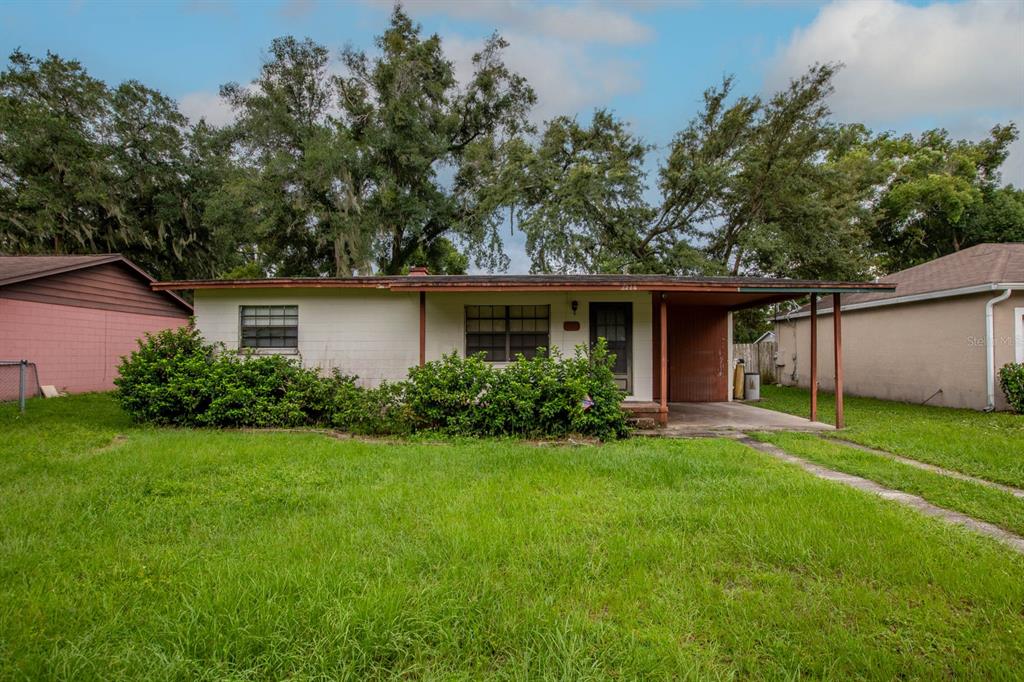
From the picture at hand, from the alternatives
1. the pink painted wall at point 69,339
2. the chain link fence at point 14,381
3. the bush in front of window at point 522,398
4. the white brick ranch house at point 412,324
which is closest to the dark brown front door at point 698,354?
the white brick ranch house at point 412,324

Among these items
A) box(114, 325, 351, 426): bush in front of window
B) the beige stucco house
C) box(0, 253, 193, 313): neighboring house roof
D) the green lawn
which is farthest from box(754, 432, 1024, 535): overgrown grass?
box(0, 253, 193, 313): neighboring house roof

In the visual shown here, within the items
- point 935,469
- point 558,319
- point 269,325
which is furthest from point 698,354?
point 269,325

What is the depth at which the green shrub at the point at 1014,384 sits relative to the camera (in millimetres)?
8516

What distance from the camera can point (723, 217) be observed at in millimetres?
17594

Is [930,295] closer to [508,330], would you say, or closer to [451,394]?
[508,330]

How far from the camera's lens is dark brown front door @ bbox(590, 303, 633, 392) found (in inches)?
345

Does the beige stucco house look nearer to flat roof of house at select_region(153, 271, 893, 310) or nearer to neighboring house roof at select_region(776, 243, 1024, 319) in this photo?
neighboring house roof at select_region(776, 243, 1024, 319)

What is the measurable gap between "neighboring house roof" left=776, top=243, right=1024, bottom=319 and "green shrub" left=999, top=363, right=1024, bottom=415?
1.56 metres

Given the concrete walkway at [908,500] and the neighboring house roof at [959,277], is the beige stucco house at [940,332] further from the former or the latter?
the concrete walkway at [908,500]

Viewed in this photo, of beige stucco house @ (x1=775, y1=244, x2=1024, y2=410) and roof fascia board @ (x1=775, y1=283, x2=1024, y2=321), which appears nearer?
roof fascia board @ (x1=775, y1=283, x2=1024, y2=321)

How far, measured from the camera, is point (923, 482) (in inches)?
176

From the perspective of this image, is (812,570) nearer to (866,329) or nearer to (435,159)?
(866,329)

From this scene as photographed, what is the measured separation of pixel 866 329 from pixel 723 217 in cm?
702

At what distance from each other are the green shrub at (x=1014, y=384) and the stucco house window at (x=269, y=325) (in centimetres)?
1328
